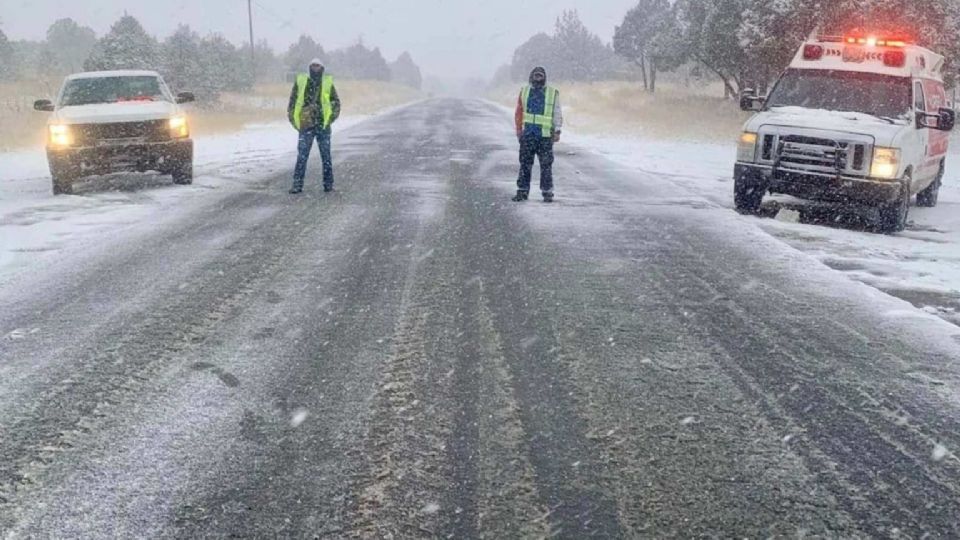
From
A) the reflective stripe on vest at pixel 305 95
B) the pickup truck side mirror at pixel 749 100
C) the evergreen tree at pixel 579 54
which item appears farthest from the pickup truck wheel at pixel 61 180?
the evergreen tree at pixel 579 54

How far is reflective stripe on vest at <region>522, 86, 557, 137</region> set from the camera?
9.88 m

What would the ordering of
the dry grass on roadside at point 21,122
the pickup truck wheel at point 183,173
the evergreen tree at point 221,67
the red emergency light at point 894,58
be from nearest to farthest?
the red emergency light at point 894,58 → the pickup truck wheel at point 183,173 → the dry grass on roadside at point 21,122 → the evergreen tree at point 221,67

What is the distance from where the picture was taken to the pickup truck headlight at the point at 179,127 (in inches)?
445

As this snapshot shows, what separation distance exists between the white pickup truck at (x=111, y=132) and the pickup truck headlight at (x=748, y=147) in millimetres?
8029

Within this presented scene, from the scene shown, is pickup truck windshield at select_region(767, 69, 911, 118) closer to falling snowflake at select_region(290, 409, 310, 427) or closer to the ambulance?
the ambulance

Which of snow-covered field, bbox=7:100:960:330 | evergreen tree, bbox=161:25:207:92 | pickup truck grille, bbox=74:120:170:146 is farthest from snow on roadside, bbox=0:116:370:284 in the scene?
evergreen tree, bbox=161:25:207:92

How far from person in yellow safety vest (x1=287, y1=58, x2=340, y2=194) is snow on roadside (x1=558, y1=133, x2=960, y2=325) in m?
5.43

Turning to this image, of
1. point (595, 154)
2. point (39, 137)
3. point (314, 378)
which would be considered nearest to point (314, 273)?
point (314, 378)

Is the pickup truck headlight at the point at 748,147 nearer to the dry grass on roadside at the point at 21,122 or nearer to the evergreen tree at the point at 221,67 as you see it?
the dry grass on roadside at the point at 21,122

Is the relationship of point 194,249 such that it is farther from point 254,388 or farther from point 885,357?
point 885,357

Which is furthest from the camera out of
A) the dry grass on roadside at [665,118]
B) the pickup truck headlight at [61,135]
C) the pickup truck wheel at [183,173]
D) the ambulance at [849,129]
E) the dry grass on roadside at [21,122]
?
the dry grass on roadside at [665,118]

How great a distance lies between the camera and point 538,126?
999 cm

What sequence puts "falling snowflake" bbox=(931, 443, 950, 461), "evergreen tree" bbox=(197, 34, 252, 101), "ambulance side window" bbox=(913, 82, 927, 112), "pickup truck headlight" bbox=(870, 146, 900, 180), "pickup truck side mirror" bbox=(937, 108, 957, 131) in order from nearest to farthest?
"falling snowflake" bbox=(931, 443, 950, 461)
"pickup truck headlight" bbox=(870, 146, 900, 180)
"pickup truck side mirror" bbox=(937, 108, 957, 131)
"ambulance side window" bbox=(913, 82, 927, 112)
"evergreen tree" bbox=(197, 34, 252, 101)

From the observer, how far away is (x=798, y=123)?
9367 mm
